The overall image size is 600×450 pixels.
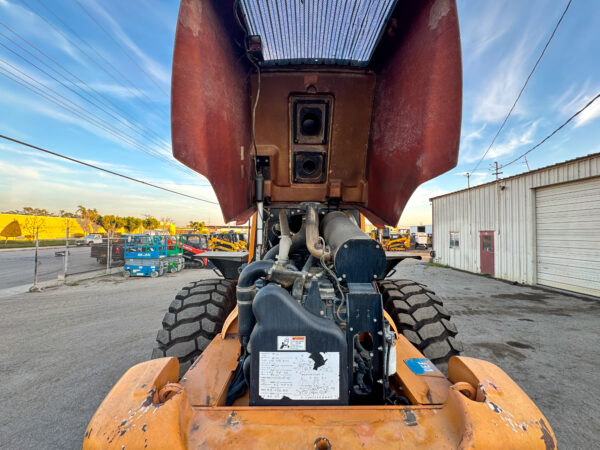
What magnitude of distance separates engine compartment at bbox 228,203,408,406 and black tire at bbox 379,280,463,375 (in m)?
1.05

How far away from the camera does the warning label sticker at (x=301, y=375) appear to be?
1.50 m

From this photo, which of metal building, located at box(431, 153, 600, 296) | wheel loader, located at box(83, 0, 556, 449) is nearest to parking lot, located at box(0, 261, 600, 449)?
metal building, located at box(431, 153, 600, 296)

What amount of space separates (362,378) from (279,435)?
621mm

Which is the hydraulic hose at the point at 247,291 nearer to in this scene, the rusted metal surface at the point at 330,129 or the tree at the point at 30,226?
the rusted metal surface at the point at 330,129

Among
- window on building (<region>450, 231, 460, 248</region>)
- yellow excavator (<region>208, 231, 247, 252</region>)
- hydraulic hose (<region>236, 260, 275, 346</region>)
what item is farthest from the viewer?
yellow excavator (<region>208, 231, 247, 252</region>)

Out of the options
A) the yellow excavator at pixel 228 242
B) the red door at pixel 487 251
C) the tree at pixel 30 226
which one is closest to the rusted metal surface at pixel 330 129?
the red door at pixel 487 251

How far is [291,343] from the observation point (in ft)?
4.91

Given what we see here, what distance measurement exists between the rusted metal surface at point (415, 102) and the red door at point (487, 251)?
13.6 meters

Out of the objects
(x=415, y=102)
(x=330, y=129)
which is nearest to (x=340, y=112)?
(x=330, y=129)

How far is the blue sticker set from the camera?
181 cm

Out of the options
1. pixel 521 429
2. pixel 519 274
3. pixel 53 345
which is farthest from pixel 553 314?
pixel 53 345

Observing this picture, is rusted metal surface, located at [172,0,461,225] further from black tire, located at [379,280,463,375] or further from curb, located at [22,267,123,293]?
curb, located at [22,267,123,293]

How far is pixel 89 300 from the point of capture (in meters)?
8.95

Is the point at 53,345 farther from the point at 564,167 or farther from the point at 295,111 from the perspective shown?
the point at 564,167
